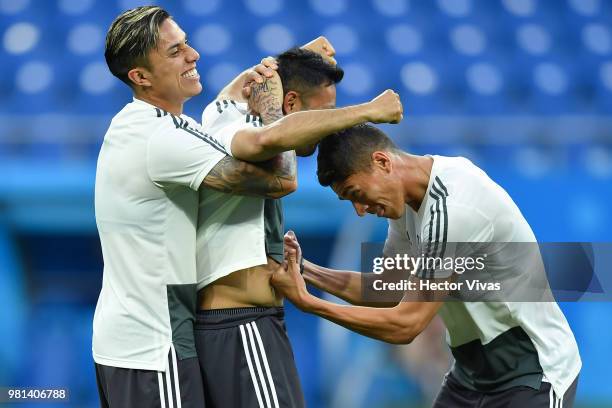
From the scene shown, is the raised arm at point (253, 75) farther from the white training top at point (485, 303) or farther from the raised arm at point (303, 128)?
the white training top at point (485, 303)

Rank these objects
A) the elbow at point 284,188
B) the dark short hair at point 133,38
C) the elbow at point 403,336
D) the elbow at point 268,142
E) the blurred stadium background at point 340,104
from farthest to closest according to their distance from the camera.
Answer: the blurred stadium background at point 340,104, the elbow at point 403,336, the dark short hair at point 133,38, the elbow at point 284,188, the elbow at point 268,142

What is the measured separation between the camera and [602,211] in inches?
229

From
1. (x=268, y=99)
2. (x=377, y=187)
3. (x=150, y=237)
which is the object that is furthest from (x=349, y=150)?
(x=150, y=237)

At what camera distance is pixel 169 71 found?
3.04 meters

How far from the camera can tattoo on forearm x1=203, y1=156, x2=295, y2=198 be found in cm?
282

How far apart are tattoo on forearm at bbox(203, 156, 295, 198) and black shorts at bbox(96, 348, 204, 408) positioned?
0.52 metres

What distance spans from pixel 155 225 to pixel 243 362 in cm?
50

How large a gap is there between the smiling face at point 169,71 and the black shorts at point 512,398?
1430 mm

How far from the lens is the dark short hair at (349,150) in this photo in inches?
124

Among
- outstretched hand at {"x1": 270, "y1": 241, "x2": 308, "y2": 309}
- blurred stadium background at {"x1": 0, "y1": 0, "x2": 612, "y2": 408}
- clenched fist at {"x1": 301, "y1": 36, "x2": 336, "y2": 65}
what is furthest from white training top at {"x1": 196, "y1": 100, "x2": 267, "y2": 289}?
blurred stadium background at {"x1": 0, "y1": 0, "x2": 612, "y2": 408}

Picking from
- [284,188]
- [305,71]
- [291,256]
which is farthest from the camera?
[305,71]

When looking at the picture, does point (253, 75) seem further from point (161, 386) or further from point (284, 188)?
point (161, 386)

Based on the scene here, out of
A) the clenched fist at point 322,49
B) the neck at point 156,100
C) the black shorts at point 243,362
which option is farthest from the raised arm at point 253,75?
the black shorts at point 243,362

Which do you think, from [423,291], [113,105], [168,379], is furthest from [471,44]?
[168,379]
